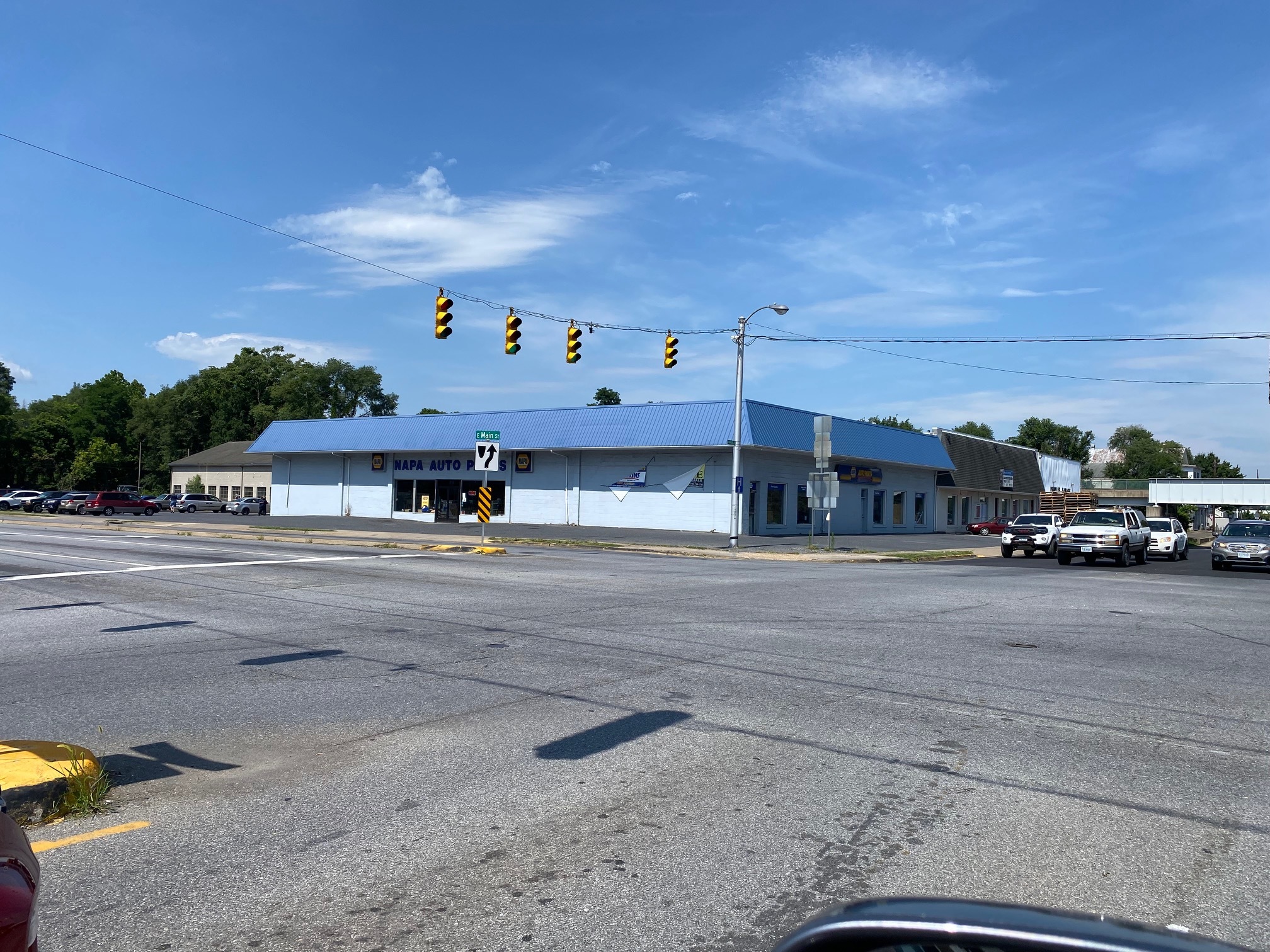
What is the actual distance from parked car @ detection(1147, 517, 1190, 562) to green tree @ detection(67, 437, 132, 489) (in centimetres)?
10090

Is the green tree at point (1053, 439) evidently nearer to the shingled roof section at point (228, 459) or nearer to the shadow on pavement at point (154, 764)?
the shingled roof section at point (228, 459)

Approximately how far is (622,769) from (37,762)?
11.7 feet

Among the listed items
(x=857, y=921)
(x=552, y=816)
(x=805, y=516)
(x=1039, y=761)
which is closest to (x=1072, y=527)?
(x=805, y=516)

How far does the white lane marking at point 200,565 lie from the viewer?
65.4ft

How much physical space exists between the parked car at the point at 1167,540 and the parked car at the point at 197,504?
215 ft

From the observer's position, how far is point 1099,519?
103 ft

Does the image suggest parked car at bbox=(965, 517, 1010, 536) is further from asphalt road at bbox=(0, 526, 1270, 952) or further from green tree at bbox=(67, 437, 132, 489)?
green tree at bbox=(67, 437, 132, 489)

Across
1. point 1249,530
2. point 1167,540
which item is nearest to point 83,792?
point 1249,530

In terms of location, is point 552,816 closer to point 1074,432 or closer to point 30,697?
point 30,697

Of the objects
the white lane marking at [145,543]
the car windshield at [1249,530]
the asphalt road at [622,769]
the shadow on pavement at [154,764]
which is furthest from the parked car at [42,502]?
the shadow on pavement at [154,764]

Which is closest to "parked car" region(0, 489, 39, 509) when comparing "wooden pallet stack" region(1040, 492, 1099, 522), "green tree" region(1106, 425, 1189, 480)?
"wooden pallet stack" region(1040, 492, 1099, 522)

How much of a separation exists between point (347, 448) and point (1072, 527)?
4054 cm

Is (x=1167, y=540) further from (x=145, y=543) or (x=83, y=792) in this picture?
(x=83, y=792)

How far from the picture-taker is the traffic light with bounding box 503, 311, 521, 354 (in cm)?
2425
